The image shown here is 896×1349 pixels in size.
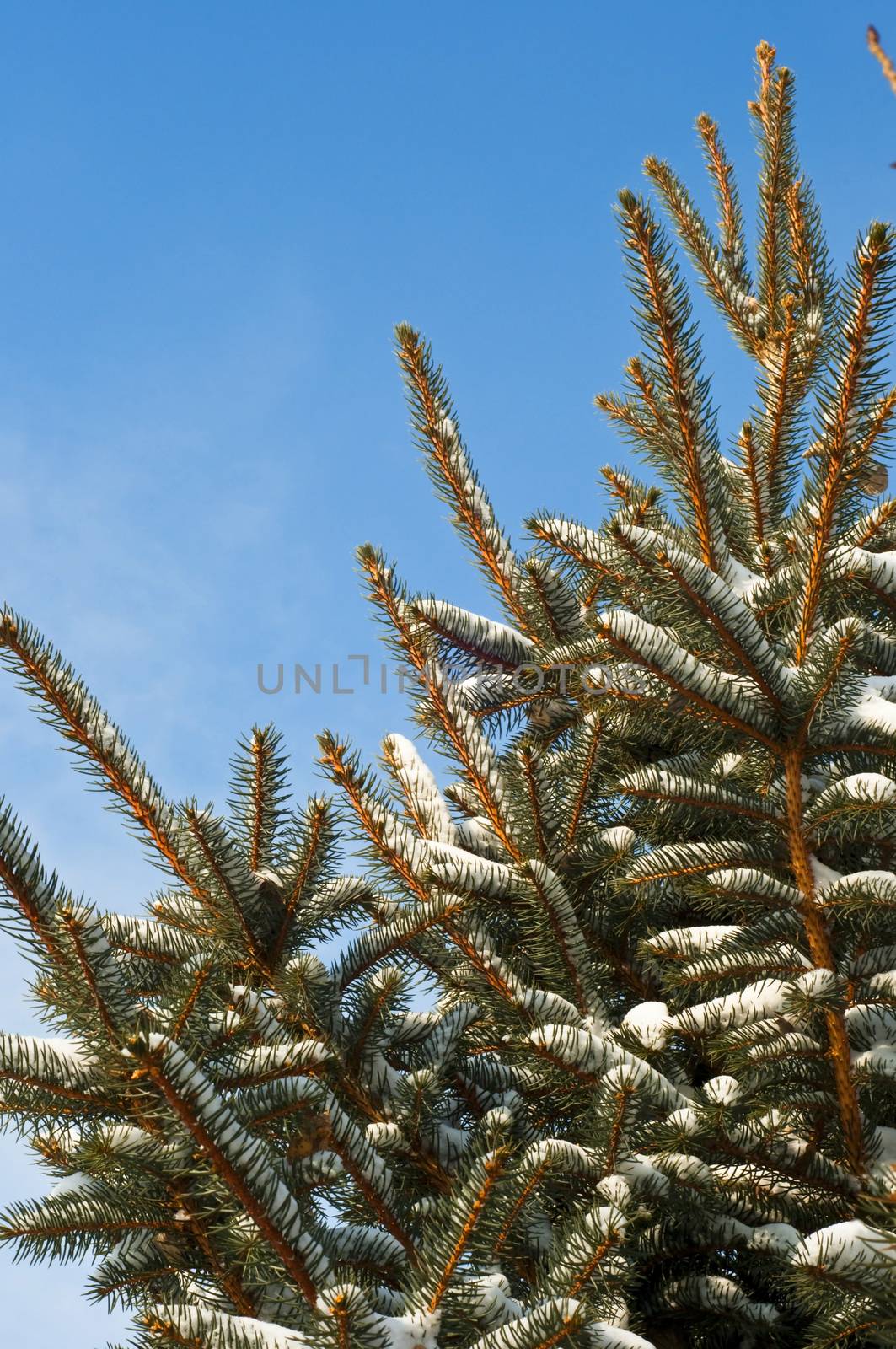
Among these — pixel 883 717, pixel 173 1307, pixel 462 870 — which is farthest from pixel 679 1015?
pixel 173 1307

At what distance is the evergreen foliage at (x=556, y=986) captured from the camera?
2.11m

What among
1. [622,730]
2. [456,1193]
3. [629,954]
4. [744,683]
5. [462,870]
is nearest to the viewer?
[456,1193]

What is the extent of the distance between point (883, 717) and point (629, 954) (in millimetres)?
994

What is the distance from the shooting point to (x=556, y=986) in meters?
3.15

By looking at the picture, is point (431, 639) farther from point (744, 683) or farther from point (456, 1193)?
point (456, 1193)

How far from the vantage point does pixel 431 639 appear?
3.73 meters

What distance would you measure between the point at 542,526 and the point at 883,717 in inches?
45.4

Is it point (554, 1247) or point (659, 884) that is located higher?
point (659, 884)

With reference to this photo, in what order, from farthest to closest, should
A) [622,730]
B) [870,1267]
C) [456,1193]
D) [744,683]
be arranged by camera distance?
[622,730] → [744,683] → [456,1193] → [870,1267]

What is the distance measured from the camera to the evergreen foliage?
6.93ft

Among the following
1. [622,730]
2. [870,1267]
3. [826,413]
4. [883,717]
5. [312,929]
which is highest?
[826,413]

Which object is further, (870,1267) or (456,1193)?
(456,1193)

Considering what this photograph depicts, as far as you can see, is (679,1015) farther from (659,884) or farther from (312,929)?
(312,929)

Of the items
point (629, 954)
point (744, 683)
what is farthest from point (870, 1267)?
point (629, 954)
